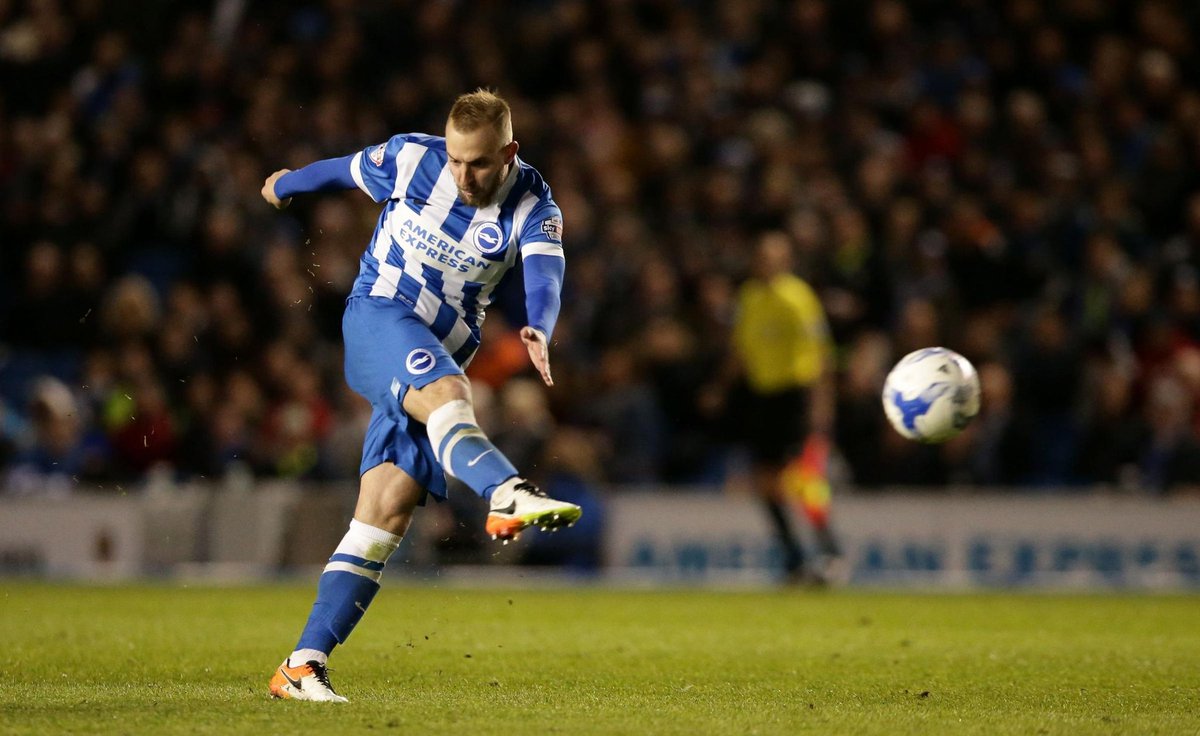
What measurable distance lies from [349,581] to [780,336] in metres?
6.95

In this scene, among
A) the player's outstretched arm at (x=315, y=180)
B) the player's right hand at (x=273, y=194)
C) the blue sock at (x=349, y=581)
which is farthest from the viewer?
the player's right hand at (x=273, y=194)

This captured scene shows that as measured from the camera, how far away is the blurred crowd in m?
13.6

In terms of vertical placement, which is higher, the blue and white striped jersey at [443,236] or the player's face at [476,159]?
the player's face at [476,159]

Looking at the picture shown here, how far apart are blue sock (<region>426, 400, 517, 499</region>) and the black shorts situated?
684cm

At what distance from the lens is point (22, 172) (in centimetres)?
1556

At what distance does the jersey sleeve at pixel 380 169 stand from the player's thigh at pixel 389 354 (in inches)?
16.3

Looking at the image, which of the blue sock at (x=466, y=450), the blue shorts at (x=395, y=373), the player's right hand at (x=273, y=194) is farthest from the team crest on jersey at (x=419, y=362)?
the player's right hand at (x=273, y=194)

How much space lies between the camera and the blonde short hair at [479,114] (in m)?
5.57

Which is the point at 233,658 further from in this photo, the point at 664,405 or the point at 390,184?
the point at 664,405

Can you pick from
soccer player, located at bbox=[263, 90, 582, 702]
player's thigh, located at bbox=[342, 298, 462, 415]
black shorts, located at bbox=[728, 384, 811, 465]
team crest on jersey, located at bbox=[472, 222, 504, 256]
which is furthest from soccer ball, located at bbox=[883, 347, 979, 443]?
black shorts, located at bbox=[728, 384, 811, 465]

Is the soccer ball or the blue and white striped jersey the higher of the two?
the blue and white striped jersey

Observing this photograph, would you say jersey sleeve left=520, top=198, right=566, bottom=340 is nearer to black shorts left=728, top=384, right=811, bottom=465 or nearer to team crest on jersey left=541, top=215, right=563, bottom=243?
team crest on jersey left=541, top=215, right=563, bottom=243

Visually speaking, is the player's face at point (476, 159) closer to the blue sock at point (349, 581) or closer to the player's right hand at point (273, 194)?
the player's right hand at point (273, 194)

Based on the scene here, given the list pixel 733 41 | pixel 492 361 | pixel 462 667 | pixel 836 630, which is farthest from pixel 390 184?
pixel 733 41
